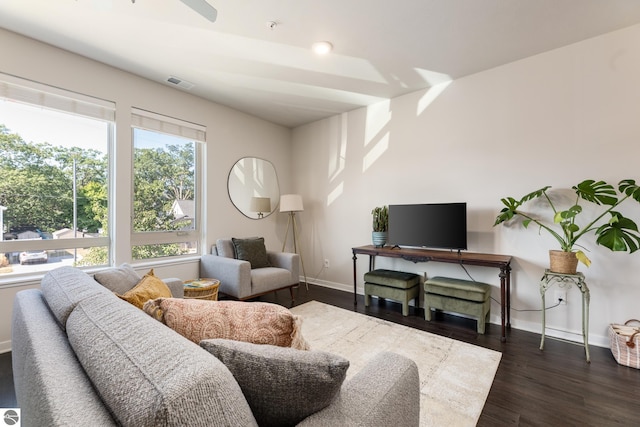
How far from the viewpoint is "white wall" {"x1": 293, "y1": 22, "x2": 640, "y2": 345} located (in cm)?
243

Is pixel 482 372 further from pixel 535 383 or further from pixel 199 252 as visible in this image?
pixel 199 252

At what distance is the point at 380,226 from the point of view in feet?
11.9

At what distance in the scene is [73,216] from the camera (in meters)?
2.80

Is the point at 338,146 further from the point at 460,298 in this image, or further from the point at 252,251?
the point at 460,298

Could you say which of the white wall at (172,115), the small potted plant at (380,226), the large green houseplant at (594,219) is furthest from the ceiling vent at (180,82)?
the large green houseplant at (594,219)

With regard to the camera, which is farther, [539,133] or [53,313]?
[539,133]

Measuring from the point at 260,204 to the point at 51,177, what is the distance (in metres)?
2.33

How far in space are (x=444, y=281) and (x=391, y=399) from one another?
234cm

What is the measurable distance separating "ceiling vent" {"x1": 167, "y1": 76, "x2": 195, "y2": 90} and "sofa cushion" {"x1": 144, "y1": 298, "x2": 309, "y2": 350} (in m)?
3.07

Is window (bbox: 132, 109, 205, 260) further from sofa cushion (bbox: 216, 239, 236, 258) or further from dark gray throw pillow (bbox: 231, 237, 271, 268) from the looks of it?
dark gray throw pillow (bbox: 231, 237, 271, 268)

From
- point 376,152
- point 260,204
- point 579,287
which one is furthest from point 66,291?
point 376,152

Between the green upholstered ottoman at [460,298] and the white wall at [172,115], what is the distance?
2679mm

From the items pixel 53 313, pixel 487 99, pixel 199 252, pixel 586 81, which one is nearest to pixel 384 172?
pixel 487 99

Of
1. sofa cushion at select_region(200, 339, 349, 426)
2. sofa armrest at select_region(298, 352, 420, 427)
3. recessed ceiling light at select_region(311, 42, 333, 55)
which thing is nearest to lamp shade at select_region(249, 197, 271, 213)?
recessed ceiling light at select_region(311, 42, 333, 55)
